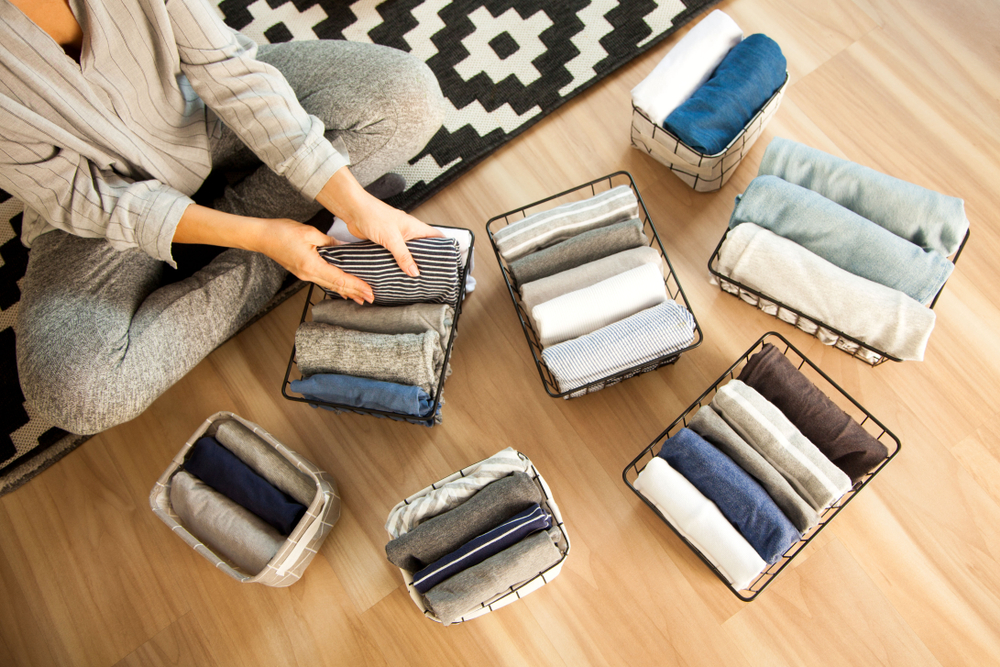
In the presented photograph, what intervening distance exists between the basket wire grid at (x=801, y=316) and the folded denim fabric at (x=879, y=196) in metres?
0.05

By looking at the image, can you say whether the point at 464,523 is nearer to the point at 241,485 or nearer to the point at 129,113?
→ the point at 241,485

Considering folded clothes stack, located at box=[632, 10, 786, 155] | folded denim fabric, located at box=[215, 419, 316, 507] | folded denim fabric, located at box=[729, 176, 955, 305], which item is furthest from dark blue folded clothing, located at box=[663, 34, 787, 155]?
folded denim fabric, located at box=[215, 419, 316, 507]

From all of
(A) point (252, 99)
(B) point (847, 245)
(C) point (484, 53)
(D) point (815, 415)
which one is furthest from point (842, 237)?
(A) point (252, 99)

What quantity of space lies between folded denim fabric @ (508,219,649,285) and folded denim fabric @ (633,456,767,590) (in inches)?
14.2

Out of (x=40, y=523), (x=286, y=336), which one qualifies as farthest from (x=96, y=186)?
(x=40, y=523)

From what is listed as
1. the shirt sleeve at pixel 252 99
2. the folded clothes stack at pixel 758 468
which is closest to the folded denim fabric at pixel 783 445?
the folded clothes stack at pixel 758 468

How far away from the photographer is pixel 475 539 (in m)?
0.90

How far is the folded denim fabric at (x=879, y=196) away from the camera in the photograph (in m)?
0.96

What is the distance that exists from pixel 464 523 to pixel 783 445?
1.65 feet

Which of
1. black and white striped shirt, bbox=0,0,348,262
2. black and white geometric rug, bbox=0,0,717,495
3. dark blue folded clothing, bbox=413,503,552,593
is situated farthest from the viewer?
black and white geometric rug, bbox=0,0,717,495

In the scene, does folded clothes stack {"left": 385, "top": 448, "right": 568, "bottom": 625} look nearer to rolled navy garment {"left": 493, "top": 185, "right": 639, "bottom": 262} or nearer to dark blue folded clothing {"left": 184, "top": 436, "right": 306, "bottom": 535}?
dark blue folded clothing {"left": 184, "top": 436, "right": 306, "bottom": 535}

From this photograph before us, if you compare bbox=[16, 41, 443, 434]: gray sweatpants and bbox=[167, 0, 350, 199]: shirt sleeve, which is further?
bbox=[16, 41, 443, 434]: gray sweatpants

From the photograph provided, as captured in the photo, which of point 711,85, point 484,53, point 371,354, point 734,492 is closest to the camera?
point 734,492

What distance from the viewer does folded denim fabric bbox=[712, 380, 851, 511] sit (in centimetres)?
88
